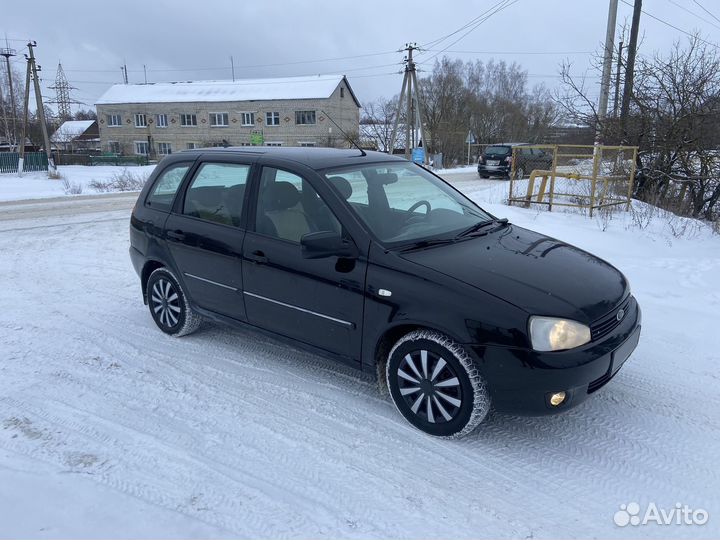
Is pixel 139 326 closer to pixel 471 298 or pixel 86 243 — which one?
pixel 471 298

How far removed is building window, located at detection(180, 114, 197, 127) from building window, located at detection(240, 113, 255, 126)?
5.48m

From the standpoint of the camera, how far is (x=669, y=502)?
8.80 feet

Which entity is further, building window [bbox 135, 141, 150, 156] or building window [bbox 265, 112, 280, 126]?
building window [bbox 135, 141, 150, 156]

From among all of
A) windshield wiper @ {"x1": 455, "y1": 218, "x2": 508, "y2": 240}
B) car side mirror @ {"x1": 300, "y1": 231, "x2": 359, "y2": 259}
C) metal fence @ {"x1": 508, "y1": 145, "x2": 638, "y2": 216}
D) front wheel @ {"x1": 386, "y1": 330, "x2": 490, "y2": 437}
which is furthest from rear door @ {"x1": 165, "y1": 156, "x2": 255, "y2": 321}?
metal fence @ {"x1": 508, "y1": 145, "x2": 638, "y2": 216}

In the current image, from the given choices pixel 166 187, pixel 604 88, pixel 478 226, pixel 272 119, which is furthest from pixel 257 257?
pixel 272 119

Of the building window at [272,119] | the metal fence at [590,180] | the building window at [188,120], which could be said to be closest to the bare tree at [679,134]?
the metal fence at [590,180]

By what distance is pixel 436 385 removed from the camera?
316 cm

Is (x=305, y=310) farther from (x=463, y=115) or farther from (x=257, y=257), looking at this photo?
(x=463, y=115)

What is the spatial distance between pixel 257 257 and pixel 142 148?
6220 cm

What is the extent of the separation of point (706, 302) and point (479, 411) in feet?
13.1

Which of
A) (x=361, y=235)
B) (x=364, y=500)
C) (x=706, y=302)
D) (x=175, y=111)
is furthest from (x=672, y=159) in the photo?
(x=175, y=111)

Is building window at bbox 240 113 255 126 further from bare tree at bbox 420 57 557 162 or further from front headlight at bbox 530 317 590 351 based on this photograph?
front headlight at bbox 530 317 590 351

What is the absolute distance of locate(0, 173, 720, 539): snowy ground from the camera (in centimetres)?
255

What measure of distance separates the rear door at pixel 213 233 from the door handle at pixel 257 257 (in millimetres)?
116
